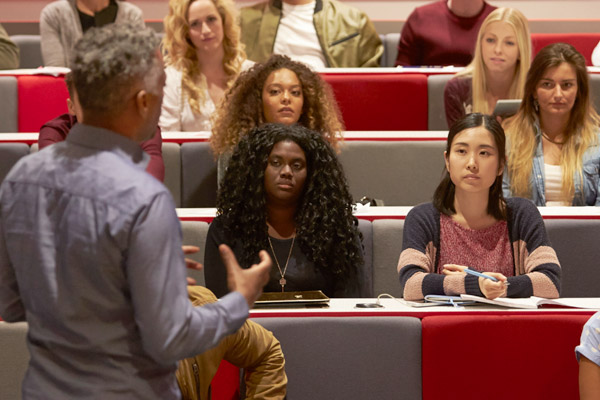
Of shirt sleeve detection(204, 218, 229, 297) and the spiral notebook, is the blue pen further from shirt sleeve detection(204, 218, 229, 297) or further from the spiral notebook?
shirt sleeve detection(204, 218, 229, 297)

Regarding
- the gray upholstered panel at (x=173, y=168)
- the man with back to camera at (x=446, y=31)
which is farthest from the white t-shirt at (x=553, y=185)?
the man with back to camera at (x=446, y=31)

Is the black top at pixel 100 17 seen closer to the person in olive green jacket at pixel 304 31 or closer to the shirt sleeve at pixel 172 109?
the person in olive green jacket at pixel 304 31

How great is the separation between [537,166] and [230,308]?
1517 millimetres

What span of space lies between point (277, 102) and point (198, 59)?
54 centimetres

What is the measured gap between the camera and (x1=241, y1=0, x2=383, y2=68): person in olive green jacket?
10.6ft

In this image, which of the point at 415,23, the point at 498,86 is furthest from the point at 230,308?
the point at 415,23

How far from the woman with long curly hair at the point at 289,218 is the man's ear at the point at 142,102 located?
908 millimetres

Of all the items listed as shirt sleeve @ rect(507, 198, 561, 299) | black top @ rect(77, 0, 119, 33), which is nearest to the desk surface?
shirt sleeve @ rect(507, 198, 561, 299)

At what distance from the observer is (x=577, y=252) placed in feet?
6.49

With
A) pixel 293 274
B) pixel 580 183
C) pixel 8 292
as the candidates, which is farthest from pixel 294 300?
pixel 580 183

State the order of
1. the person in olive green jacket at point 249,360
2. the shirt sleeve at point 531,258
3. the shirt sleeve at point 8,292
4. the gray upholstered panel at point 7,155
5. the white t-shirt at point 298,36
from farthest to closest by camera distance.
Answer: the white t-shirt at point 298,36 → the gray upholstered panel at point 7,155 → the shirt sleeve at point 531,258 → the person in olive green jacket at point 249,360 → the shirt sleeve at point 8,292

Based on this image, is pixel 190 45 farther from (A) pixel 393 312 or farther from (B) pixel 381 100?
(A) pixel 393 312

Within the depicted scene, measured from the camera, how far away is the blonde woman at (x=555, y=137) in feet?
7.50

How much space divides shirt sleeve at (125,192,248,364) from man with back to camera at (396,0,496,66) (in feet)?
8.37
